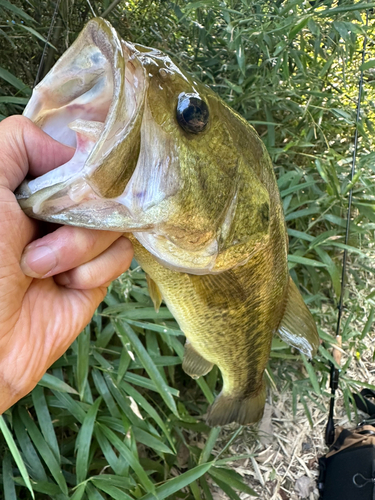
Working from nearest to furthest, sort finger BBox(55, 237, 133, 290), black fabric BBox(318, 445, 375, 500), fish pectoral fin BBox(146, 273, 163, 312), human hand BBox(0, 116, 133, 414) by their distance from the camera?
human hand BBox(0, 116, 133, 414), finger BBox(55, 237, 133, 290), fish pectoral fin BBox(146, 273, 163, 312), black fabric BBox(318, 445, 375, 500)

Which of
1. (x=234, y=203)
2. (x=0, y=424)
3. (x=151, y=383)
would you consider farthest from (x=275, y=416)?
(x=234, y=203)

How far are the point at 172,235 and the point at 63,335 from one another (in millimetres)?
409

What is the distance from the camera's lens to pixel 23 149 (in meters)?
0.67

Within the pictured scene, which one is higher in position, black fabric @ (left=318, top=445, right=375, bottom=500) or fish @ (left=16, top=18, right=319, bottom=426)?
fish @ (left=16, top=18, right=319, bottom=426)

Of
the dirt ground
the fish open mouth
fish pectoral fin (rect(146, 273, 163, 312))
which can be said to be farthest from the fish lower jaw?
the dirt ground

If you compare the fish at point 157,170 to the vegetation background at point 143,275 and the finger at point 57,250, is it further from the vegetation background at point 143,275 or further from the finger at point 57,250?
the vegetation background at point 143,275

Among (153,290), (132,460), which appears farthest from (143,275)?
(132,460)

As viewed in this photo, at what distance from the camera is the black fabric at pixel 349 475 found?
1705 millimetres

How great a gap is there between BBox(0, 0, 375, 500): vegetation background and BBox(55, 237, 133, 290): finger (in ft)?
0.92

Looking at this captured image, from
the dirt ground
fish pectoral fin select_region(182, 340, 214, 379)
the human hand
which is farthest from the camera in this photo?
the dirt ground

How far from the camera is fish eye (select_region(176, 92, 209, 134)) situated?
1.81ft

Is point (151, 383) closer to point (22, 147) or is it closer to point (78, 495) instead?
point (78, 495)

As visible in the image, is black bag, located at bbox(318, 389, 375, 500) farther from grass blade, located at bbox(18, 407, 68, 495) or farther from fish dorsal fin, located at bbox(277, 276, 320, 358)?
grass blade, located at bbox(18, 407, 68, 495)

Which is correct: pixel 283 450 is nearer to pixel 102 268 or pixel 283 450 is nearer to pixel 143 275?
pixel 143 275
